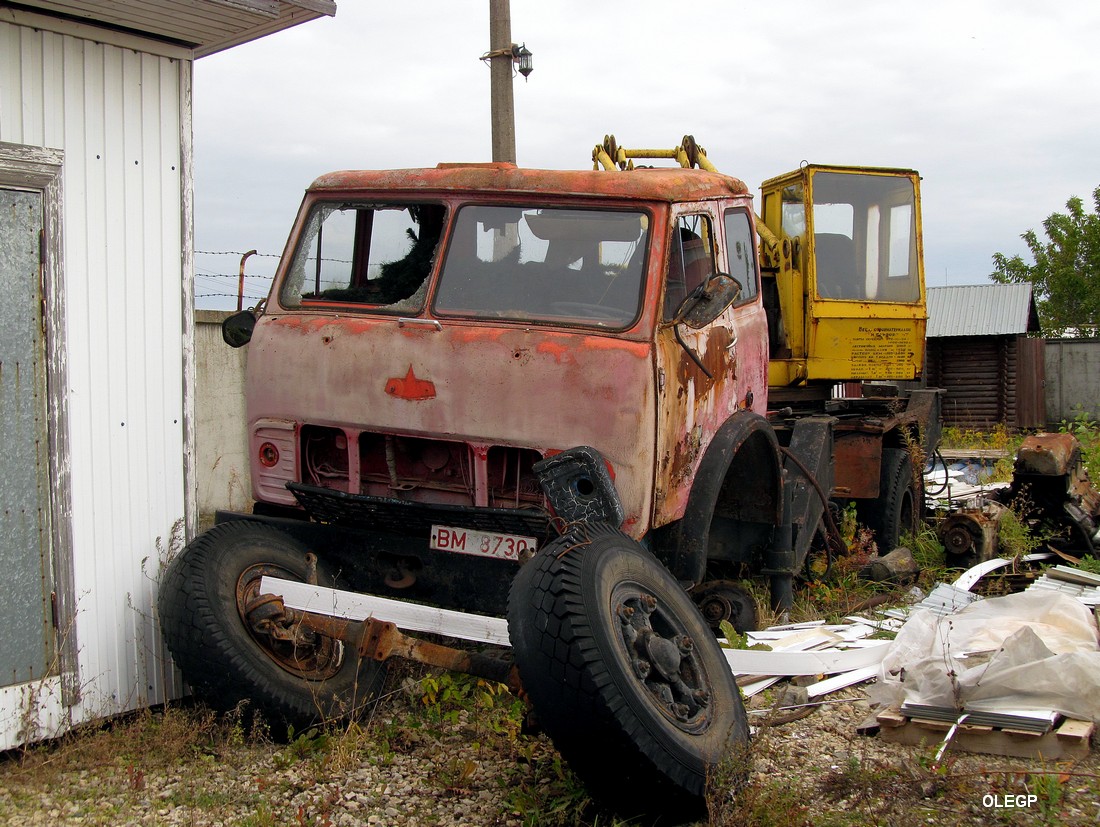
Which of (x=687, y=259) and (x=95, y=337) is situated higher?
(x=687, y=259)

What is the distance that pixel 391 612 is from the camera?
15.1ft

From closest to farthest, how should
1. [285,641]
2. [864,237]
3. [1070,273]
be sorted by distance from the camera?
1. [285,641]
2. [864,237]
3. [1070,273]

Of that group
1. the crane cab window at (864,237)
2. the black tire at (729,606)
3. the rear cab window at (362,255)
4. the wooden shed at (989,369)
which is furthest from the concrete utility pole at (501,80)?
the wooden shed at (989,369)

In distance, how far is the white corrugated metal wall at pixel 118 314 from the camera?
4750 millimetres

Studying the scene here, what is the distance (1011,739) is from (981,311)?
23.9 meters

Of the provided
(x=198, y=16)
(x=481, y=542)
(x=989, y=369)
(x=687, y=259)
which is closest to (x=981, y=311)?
(x=989, y=369)

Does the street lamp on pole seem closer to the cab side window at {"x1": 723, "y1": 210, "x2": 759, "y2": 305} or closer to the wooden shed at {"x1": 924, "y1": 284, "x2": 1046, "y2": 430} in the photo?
the cab side window at {"x1": 723, "y1": 210, "x2": 759, "y2": 305}

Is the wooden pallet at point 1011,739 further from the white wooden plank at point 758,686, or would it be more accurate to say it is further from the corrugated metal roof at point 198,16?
the corrugated metal roof at point 198,16

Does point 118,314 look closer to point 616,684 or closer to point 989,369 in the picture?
point 616,684

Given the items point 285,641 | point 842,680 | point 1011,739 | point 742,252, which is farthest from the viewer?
point 742,252

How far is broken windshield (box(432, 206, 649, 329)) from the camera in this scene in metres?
5.10

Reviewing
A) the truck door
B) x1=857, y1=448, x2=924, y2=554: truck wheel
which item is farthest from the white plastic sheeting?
x1=857, y1=448, x2=924, y2=554: truck wheel

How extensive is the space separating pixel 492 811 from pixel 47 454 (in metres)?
2.43

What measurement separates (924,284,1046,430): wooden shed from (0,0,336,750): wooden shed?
21.2 metres
